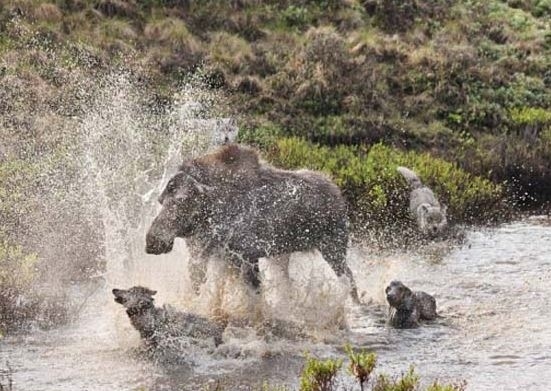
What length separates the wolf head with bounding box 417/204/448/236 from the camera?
14000mm

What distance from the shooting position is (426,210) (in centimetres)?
1408

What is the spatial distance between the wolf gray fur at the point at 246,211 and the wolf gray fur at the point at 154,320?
0.55 metres

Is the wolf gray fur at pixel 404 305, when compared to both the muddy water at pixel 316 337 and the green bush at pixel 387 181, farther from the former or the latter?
the green bush at pixel 387 181

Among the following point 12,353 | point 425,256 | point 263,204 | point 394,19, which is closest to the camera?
point 12,353

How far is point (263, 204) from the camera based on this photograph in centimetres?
1012

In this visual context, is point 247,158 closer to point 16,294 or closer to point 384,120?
point 16,294

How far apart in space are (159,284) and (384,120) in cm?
936

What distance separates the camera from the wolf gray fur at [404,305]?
10117 mm

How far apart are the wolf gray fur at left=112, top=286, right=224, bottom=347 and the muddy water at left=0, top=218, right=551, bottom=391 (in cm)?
17

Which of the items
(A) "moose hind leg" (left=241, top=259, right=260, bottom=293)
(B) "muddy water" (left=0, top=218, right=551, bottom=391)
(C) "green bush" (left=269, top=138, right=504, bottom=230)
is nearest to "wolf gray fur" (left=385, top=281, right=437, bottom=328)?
(B) "muddy water" (left=0, top=218, right=551, bottom=391)

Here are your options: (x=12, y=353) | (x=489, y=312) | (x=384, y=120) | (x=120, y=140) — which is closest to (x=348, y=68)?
(x=384, y=120)

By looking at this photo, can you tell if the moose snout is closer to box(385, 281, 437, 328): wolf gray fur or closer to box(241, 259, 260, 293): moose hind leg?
box(241, 259, 260, 293): moose hind leg

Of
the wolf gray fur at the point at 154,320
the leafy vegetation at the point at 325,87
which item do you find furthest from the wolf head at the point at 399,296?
the leafy vegetation at the point at 325,87

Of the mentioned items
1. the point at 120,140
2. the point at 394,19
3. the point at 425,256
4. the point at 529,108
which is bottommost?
the point at 425,256
